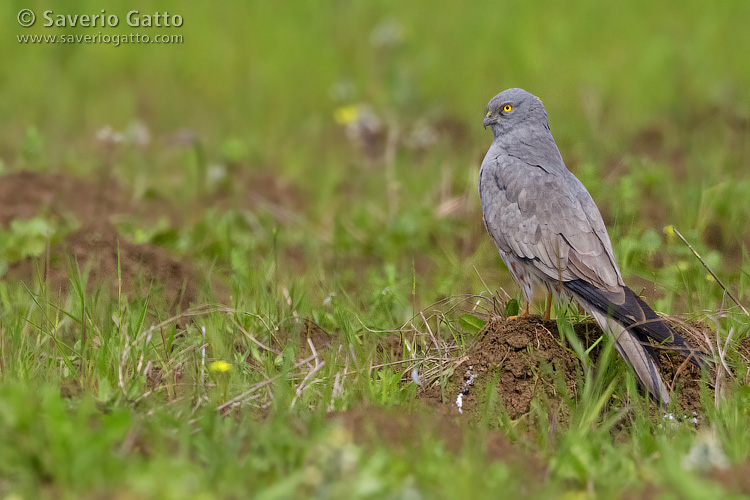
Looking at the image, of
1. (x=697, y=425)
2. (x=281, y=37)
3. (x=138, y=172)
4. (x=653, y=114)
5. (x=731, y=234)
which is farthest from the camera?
(x=281, y=37)

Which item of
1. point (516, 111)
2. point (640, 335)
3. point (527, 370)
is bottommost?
point (527, 370)

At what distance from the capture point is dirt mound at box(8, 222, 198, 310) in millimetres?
5094

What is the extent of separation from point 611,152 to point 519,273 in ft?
12.3

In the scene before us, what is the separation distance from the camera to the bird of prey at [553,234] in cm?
377

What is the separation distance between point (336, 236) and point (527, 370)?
10.3 feet

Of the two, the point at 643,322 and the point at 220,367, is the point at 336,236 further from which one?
the point at 643,322

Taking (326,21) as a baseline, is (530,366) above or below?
below

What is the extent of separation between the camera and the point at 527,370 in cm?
391

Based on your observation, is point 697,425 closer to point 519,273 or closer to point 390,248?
point 519,273

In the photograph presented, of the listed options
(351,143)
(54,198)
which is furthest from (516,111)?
(351,143)

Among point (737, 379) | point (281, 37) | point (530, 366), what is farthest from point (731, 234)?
point (281, 37)

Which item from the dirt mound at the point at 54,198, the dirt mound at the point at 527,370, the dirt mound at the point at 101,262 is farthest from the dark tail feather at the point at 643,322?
the dirt mound at the point at 54,198

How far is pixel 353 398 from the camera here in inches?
148

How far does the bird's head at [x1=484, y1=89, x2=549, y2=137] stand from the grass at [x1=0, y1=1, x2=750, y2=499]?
0.84 metres
